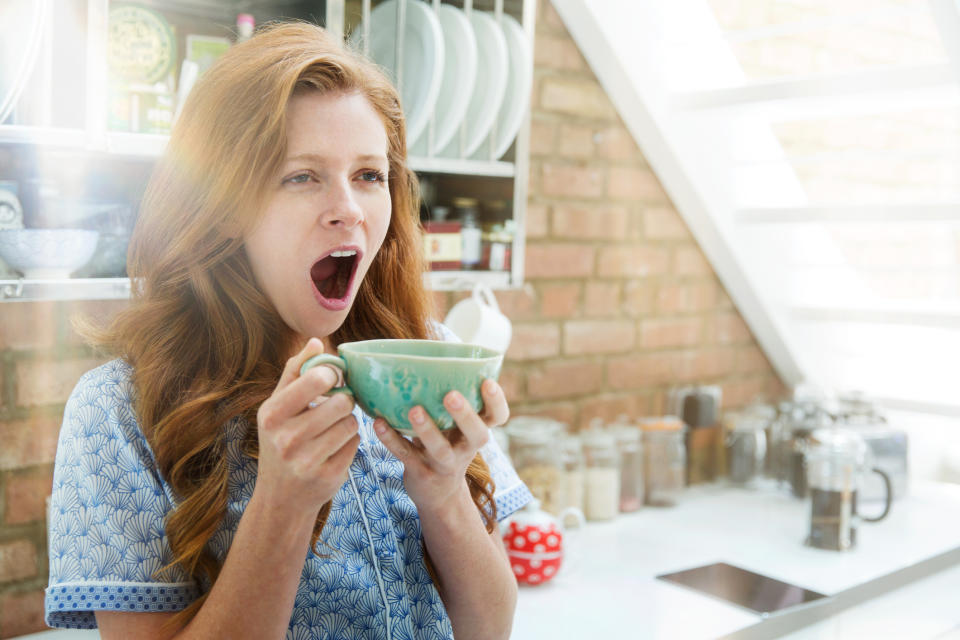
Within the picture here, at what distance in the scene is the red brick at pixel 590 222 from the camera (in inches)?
80.9

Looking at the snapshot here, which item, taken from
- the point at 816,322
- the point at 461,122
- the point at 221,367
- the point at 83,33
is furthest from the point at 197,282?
the point at 816,322

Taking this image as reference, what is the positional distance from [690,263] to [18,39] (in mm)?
1710

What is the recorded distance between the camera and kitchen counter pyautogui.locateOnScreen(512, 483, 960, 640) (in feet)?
4.67

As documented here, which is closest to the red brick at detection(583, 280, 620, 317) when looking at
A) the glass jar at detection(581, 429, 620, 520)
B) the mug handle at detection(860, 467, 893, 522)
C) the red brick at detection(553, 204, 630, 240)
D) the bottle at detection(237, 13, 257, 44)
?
the red brick at detection(553, 204, 630, 240)

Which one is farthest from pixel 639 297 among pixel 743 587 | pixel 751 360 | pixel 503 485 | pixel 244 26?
pixel 244 26

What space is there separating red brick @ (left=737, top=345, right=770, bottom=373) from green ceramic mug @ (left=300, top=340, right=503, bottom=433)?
6.33 ft

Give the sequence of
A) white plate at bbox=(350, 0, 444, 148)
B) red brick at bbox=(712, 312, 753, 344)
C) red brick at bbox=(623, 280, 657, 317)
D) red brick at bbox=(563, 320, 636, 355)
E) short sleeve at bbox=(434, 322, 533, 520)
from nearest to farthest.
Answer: short sleeve at bbox=(434, 322, 533, 520) < white plate at bbox=(350, 0, 444, 148) < red brick at bbox=(563, 320, 636, 355) < red brick at bbox=(623, 280, 657, 317) < red brick at bbox=(712, 312, 753, 344)

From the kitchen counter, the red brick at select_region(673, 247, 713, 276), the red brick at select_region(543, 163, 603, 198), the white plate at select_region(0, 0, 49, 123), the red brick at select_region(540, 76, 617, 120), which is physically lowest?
the kitchen counter

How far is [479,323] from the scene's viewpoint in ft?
5.24

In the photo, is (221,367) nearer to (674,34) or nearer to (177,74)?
(177,74)

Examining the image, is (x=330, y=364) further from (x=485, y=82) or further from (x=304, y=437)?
(x=485, y=82)

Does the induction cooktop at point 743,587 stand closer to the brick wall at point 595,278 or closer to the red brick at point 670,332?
the brick wall at point 595,278

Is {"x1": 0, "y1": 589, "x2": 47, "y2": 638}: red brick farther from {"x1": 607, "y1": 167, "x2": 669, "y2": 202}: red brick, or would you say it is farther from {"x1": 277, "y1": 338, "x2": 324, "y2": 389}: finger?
{"x1": 607, "y1": 167, "x2": 669, "y2": 202}: red brick

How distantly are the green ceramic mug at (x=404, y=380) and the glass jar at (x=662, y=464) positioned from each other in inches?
55.4
